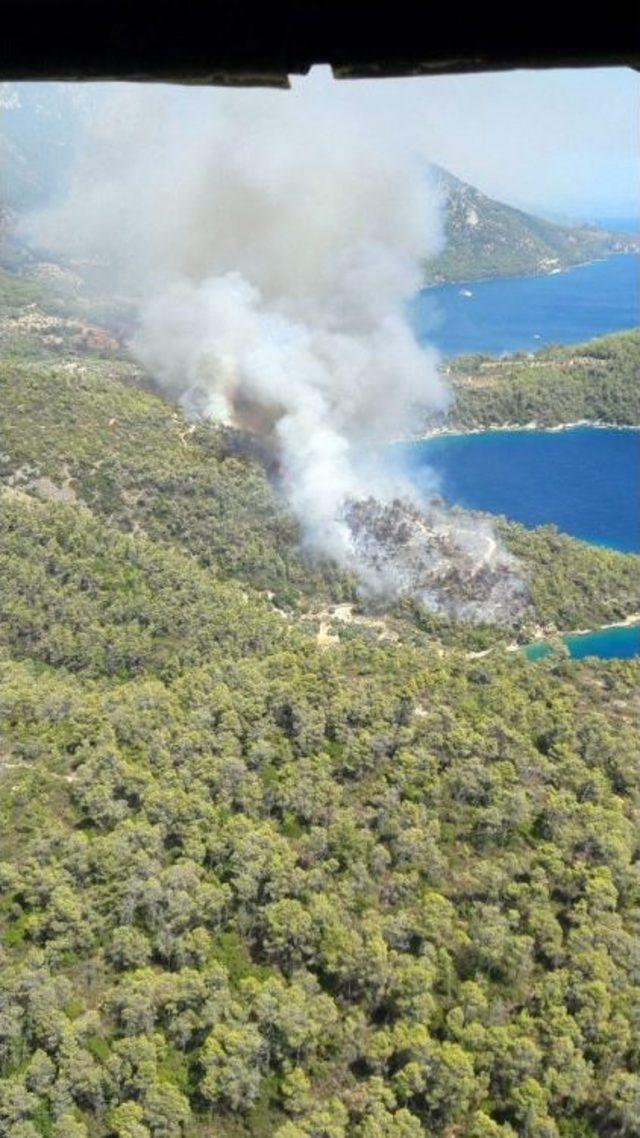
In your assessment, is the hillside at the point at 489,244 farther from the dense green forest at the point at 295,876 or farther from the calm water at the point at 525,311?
the dense green forest at the point at 295,876

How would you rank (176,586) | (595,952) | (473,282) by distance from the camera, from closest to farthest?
(595,952) → (176,586) → (473,282)

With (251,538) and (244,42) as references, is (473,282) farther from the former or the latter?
(244,42)

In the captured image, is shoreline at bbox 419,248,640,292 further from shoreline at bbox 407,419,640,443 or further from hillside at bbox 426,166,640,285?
shoreline at bbox 407,419,640,443

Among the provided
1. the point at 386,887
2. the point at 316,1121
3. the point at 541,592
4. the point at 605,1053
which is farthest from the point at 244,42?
the point at 541,592

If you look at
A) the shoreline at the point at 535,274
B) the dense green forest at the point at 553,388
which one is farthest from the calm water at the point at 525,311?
the dense green forest at the point at 553,388

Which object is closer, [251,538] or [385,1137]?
[385,1137]

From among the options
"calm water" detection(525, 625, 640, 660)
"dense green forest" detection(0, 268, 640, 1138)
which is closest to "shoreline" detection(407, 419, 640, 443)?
"calm water" detection(525, 625, 640, 660)

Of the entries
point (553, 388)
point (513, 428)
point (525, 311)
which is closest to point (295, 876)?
point (513, 428)
